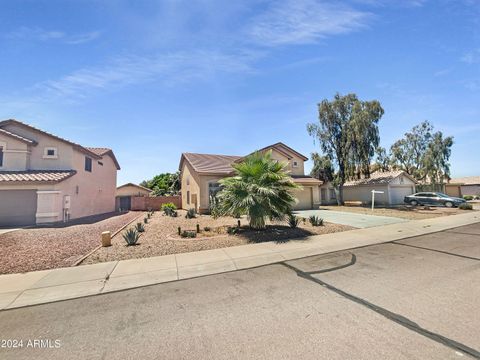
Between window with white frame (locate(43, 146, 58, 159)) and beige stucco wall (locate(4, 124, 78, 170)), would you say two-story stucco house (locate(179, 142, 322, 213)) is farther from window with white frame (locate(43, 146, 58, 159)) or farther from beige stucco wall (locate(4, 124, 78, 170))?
window with white frame (locate(43, 146, 58, 159))

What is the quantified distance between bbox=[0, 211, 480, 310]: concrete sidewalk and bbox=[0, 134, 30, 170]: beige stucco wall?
14165 millimetres

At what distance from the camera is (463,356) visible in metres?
2.68

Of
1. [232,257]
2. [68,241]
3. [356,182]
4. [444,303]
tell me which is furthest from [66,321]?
[356,182]

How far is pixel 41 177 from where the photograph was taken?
14.9m

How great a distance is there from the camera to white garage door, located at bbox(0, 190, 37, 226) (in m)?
14.7

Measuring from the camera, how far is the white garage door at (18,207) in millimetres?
14672

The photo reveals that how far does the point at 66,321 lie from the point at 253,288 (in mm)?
3322

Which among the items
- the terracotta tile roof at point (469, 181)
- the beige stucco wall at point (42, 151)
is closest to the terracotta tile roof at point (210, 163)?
the beige stucco wall at point (42, 151)

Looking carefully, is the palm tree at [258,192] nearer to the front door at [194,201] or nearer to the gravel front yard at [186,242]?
the gravel front yard at [186,242]

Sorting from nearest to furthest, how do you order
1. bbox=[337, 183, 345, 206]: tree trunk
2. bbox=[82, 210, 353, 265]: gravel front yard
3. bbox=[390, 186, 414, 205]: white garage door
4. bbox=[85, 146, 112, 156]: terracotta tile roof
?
bbox=[82, 210, 353, 265]: gravel front yard, bbox=[85, 146, 112, 156]: terracotta tile roof, bbox=[390, 186, 414, 205]: white garage door, bbox=[337, 183, 345, 206]: tree trunk

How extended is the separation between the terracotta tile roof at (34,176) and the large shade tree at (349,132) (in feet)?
84.9

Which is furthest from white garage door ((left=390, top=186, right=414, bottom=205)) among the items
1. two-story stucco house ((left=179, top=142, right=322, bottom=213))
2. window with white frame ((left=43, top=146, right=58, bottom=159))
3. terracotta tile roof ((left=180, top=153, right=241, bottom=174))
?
window with white frame ((left=43, top=146, right=58, bottom=159))

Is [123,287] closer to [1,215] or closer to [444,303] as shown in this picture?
[444,303]

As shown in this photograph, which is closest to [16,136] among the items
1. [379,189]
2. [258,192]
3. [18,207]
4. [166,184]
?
[18,207]
